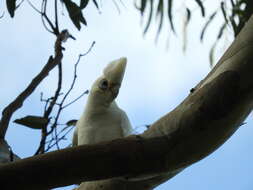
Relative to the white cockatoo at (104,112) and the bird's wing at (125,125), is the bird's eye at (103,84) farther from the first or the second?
the bird's wing at (125,125)

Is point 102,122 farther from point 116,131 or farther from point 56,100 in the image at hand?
point 56,100

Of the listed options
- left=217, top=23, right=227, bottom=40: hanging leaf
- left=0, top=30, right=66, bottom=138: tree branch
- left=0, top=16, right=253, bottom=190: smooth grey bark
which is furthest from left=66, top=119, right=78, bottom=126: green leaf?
left=0, top=16, right=253, bottom=190: smooth grey bark

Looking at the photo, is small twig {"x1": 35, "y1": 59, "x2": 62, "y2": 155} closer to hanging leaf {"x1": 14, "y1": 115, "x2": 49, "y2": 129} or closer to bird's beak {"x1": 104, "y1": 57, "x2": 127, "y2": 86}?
hanging leaf {"x1": 14, "y1": 115, "x2": 49, "y2": 129}

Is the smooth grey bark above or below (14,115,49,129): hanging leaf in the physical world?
below

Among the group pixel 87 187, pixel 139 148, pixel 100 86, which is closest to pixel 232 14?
pixel 100 86

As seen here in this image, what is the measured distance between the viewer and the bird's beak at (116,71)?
5.08 ft

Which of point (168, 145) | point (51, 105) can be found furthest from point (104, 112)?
point (168, 145)

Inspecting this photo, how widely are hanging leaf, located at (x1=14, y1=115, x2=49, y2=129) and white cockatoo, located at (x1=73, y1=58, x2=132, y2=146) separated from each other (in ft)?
0.74

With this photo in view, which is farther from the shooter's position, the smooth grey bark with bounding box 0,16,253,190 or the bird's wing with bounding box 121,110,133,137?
the bird's wing with bounding box 121,110,133,137

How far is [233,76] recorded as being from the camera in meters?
0.76

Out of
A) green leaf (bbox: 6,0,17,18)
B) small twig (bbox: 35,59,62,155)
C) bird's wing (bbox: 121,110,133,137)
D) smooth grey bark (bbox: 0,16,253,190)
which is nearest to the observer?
smooth grey bark (bbox: 0,16,253,190)

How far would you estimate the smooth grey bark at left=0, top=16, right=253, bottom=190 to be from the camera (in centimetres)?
68

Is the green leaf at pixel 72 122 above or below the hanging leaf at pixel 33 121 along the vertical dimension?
above

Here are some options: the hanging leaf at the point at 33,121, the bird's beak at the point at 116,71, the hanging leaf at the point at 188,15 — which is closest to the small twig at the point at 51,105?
the hanging leaf at the point at 33,121
